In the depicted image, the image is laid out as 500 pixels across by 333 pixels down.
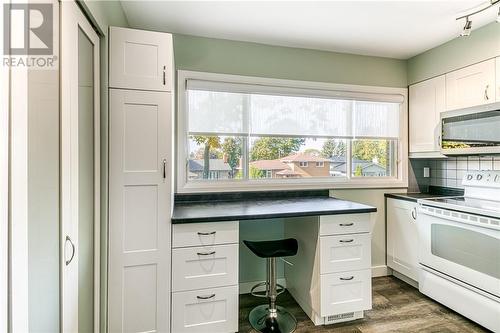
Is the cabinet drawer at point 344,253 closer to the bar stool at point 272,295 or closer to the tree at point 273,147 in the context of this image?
the bar stool at point 272,295

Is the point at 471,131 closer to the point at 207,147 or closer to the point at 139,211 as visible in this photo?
the point at 207,147

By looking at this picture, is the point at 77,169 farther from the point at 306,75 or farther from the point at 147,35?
the point at 306,75

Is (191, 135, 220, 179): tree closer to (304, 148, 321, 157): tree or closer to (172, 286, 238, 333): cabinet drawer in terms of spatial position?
(304, 148, 321, 157): tree

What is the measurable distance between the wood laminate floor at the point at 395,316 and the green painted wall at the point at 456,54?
2.25 m

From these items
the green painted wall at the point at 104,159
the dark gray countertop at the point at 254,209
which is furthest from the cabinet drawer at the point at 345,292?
the green painted wall at the point at 104,159

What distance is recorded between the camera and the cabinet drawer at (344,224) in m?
2.18

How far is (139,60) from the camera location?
6.03ft

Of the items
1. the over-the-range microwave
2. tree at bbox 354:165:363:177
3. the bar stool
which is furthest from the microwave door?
the bar stool

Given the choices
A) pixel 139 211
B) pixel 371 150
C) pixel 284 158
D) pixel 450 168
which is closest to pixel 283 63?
pixel 284 158

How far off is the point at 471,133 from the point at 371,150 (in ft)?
3.21

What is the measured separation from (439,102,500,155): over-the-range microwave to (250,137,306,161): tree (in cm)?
134

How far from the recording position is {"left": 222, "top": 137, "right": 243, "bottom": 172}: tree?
277 cm

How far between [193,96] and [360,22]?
1.62m

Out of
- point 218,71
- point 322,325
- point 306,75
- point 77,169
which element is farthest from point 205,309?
point 306,75
